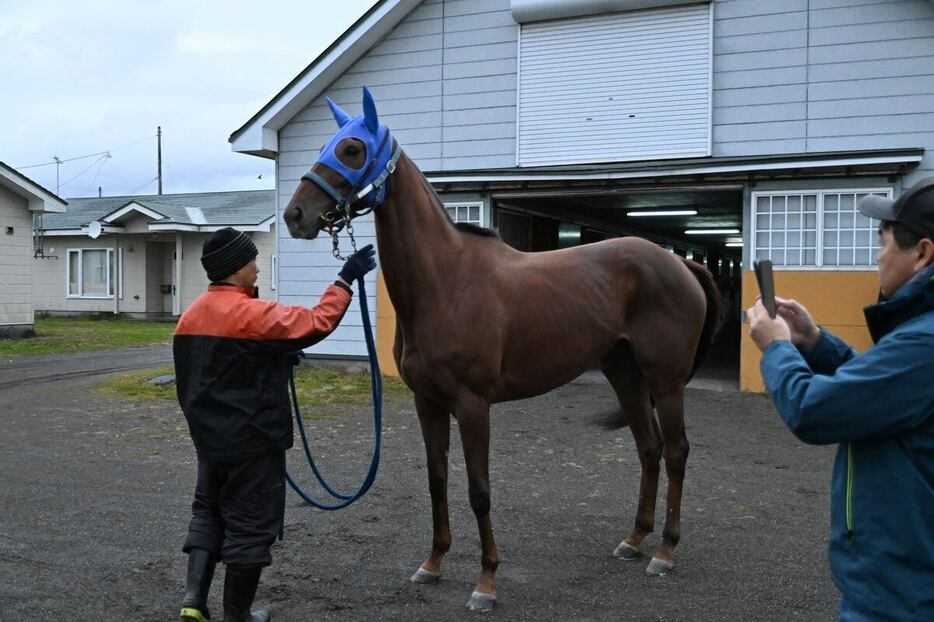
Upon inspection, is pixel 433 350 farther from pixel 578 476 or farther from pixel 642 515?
pixel 578 476

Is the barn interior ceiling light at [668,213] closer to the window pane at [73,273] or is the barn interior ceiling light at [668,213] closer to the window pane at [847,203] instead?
the window pane at [847,203]

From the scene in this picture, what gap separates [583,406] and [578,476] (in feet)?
11.6

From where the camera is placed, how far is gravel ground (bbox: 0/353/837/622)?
368cm

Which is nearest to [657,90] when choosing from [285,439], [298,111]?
[298,111]

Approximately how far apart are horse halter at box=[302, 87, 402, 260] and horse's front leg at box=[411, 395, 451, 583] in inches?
38.4

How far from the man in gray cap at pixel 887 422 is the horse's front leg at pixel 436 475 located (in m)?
2.37

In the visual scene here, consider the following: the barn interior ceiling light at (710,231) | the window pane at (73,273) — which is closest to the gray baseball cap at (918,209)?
the barn interior ceiling light at (710,231)

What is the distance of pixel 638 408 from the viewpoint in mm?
4797

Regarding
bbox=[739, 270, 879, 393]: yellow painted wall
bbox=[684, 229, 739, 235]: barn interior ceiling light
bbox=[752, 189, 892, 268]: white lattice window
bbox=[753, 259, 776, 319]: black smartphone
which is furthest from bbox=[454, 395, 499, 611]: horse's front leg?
bbox=[684, 229, 739, 235]: barn interior ceiling light

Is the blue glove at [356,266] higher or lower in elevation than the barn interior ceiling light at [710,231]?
lower

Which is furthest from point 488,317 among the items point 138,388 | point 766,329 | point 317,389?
point 138,388

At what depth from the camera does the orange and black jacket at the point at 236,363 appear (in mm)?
3236

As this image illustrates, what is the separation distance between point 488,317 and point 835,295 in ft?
24.3

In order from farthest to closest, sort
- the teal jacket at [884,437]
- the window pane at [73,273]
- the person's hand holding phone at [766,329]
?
the window pane at [73,273], the person's hand holding phone at [766,329], the teal jacket at [884,437]
